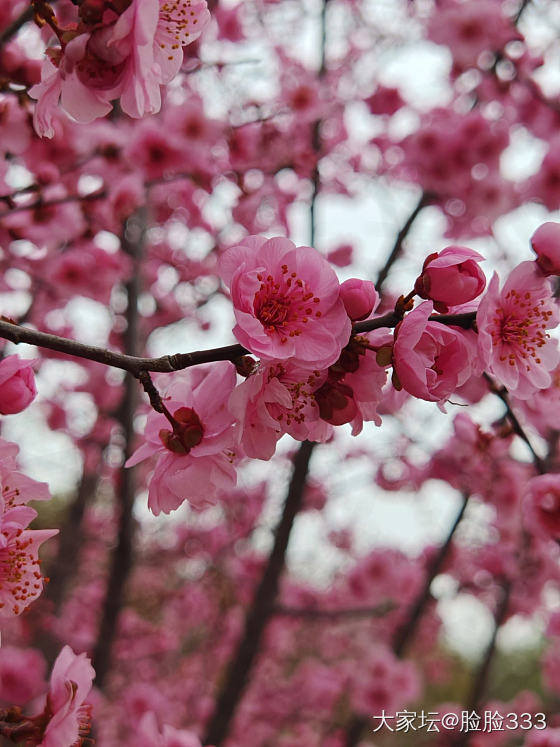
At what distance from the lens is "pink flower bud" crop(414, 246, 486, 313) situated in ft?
2.95

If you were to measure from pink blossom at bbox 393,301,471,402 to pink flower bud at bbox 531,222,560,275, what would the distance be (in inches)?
7.0

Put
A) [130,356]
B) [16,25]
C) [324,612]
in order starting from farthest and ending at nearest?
[324,612], [16,25], [130,356]

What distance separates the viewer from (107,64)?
90 centimetres

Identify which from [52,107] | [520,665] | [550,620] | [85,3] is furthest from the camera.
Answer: [520,665]

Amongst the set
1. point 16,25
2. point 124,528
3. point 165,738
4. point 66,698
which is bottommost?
point 124,528

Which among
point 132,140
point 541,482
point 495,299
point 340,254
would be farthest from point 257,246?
point 340,254

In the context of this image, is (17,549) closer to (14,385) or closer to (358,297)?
(14,385)

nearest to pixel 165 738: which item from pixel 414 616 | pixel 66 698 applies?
pixel 66 698

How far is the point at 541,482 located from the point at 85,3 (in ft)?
4.04

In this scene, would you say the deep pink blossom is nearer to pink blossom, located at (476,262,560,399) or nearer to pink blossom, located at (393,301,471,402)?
pink blossom, located at (476,262,560,399)

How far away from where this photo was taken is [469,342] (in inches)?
35.8

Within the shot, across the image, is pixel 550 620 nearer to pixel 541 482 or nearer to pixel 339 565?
pixel 541 482

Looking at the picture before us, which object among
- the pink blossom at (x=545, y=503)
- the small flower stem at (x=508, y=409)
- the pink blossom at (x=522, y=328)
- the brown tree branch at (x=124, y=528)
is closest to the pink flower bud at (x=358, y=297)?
the pink blossom at (x=522, y=328)

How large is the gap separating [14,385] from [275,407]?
396mm
